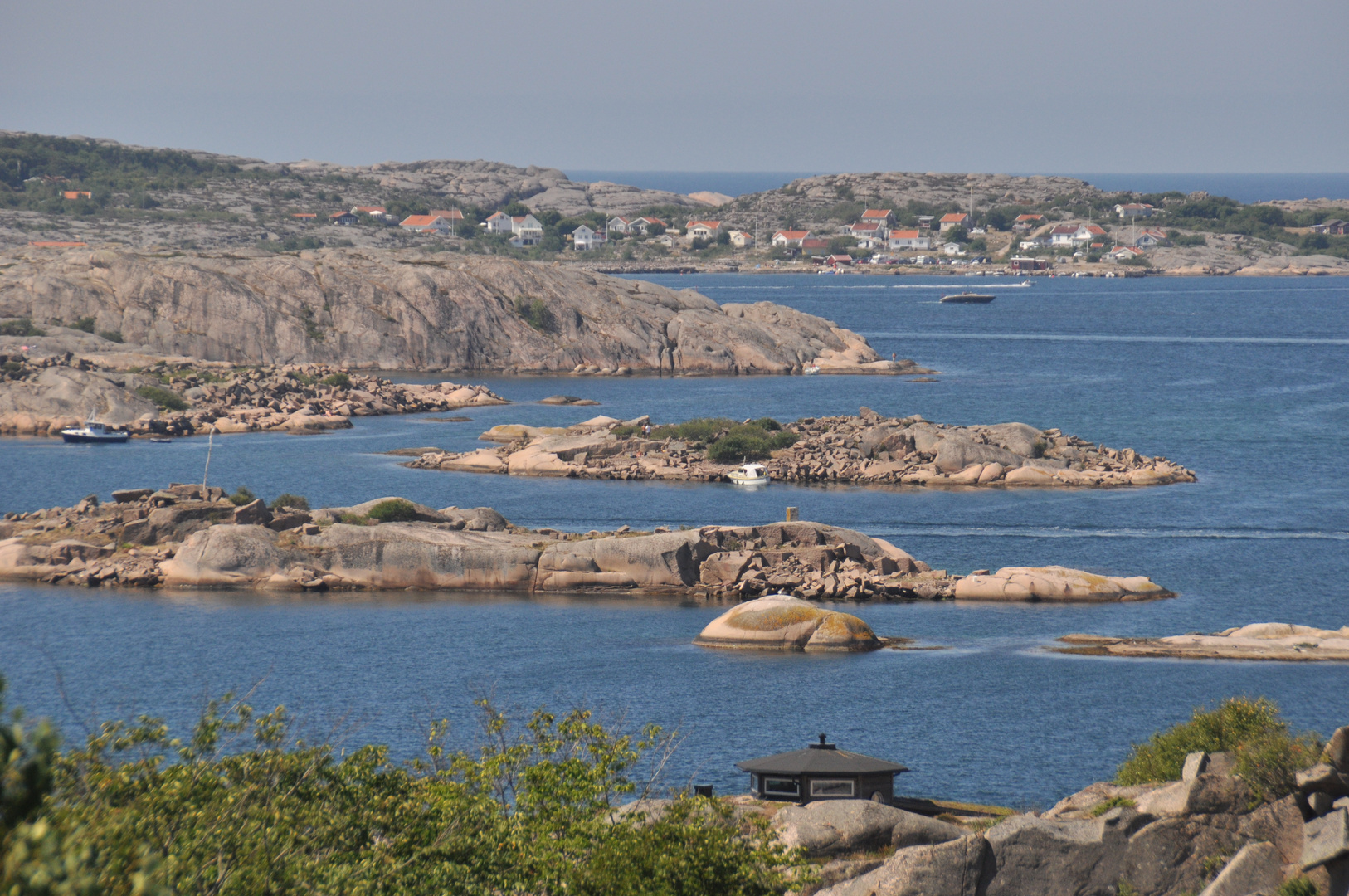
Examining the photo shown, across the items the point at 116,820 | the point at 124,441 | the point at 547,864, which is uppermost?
the point at 116,820

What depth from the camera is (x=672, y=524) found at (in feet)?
259

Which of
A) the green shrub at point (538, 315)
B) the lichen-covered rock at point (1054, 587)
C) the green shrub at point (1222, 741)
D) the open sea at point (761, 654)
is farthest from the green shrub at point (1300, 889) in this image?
the green shrub at point (538, 315)

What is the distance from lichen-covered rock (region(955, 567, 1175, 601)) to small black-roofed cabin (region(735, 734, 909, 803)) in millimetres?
32693

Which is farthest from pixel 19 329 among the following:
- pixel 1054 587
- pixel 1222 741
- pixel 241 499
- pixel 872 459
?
pixel 1222 741

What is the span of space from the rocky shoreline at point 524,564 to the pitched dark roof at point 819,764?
105ft

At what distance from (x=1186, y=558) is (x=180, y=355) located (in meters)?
105

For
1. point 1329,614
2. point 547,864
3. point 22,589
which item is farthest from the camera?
point 22,589

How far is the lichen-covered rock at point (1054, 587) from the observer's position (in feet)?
207

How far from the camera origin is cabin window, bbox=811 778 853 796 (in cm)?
3158

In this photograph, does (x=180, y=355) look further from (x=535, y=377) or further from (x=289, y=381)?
(x=535, y=377)

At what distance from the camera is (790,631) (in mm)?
55812

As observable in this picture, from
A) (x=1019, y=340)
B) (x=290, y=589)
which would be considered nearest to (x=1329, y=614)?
(x=290, y=589)

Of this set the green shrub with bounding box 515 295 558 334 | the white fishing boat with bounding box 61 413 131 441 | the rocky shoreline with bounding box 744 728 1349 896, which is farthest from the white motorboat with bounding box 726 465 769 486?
the green shrub with bounding box 515 295 558 334

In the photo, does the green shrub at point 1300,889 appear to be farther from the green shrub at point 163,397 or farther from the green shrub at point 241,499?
the green shrub at point 163,397
